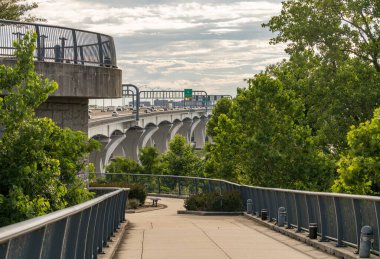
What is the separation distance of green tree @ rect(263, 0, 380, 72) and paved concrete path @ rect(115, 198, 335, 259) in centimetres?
2249

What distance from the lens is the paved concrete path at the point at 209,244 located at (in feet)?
48.7

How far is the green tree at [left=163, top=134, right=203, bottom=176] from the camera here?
237ft

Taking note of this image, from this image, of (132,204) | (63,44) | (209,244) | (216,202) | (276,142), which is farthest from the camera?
(276,142)

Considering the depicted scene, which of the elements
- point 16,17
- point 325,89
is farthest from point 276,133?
point 16,17

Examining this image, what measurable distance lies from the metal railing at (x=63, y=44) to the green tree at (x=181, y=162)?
52918mm

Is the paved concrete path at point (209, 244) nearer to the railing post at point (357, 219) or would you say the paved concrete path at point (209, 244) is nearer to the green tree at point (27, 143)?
the railing post at point (357, 219)

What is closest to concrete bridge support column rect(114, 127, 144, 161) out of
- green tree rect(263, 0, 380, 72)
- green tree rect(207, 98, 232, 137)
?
green tree rect(207, 98, 232, 137)

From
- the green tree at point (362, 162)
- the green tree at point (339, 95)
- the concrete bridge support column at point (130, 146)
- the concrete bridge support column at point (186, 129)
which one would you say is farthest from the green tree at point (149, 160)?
the concrete bridge support column at point (186, 129)

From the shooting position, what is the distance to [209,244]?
1698 centimetres

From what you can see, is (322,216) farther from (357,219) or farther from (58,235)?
(58,235)

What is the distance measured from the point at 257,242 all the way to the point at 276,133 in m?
26.2

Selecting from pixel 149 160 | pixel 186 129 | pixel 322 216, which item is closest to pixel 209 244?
pixel 322 216

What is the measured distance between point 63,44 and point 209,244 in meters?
5.60

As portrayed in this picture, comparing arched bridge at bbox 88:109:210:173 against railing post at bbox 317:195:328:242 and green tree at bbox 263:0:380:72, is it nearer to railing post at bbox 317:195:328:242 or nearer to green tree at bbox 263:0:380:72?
green tree at bbox 263:0:380:72
